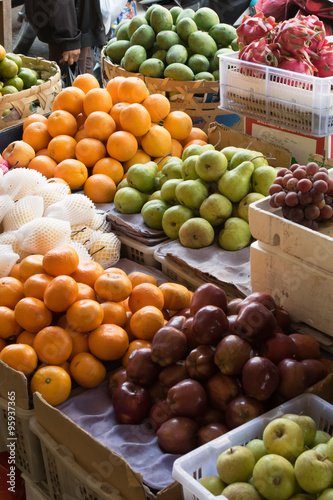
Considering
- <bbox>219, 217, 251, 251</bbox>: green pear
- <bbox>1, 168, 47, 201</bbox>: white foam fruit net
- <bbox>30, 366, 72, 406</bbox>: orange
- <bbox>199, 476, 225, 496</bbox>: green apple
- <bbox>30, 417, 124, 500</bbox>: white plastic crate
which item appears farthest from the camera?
<bbox>1, 168, 47, 201</bbox>: white foam fruit net

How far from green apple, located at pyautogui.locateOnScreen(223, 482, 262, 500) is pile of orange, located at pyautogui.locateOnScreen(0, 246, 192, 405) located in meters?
0.71

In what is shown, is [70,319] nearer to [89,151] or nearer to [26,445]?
[26,445]

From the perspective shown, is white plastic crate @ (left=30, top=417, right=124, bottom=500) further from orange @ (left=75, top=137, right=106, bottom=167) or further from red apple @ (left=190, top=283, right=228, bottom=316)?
orange @ (left=75, top=137, right=106, bottom=167)

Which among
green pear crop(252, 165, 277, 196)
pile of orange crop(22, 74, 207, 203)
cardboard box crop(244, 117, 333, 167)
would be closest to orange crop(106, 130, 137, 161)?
pile of orange crop(22, 74, 207, 203)

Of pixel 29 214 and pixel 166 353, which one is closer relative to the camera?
pixel 166 353

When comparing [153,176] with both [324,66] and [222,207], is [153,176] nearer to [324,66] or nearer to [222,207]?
[222,207]

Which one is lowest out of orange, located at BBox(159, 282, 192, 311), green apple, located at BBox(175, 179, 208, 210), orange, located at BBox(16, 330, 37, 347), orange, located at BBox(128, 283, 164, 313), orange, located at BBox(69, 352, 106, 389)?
orange, located at BBox(69, 352, 106, 389)

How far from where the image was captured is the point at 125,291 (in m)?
1.90

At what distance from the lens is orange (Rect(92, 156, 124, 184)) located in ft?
8.93

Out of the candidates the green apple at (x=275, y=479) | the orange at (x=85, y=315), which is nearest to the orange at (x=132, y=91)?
the orange at (x=85, y=315)

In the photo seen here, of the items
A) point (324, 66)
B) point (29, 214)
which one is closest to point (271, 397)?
point (29, 214)

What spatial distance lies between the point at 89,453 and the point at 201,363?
14.6 inches

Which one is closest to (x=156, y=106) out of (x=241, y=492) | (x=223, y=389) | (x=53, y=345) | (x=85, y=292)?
(x=85, y=292)

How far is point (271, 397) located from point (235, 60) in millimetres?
1582
